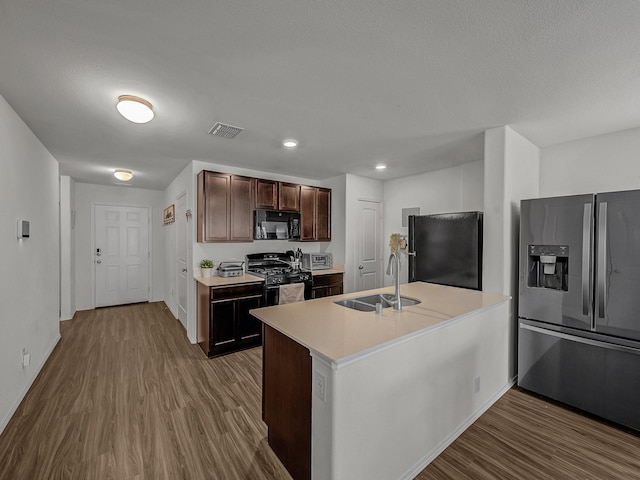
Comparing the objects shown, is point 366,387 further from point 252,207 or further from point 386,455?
point 252,207

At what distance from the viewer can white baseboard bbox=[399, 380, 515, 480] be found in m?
1.72

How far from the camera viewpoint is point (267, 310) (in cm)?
205

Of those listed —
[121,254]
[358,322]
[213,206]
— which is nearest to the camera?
[358,322]

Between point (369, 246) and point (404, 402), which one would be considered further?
point (369, 246)

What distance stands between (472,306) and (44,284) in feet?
14.3

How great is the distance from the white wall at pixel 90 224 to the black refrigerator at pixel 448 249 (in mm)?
5214

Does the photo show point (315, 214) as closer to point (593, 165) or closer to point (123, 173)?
point (123, 173)

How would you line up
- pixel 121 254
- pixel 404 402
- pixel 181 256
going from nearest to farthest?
pixel 404 402 → pixel 181 256 → pixel 121 254

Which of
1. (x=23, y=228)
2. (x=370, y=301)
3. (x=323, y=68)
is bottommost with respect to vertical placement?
(x=370, y=301)

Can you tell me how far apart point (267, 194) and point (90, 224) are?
377 cm

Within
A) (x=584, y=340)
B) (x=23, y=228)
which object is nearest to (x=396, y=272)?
(x=584, y=340)

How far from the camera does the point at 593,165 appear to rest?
2854mm

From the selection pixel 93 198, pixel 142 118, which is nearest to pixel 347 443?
pixel 142 118

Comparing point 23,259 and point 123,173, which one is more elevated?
point 123,173
